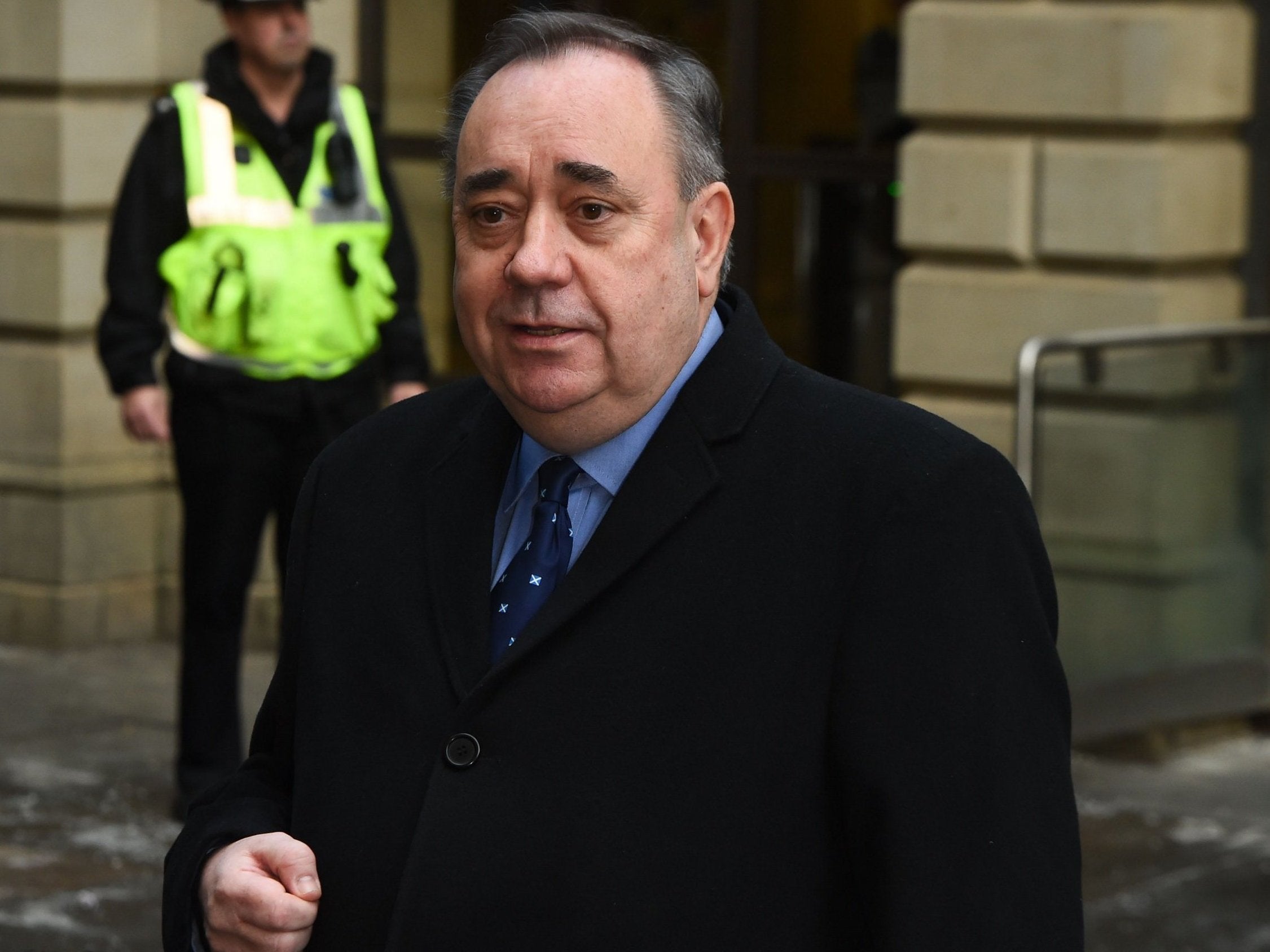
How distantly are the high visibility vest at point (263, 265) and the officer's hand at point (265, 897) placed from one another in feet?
11.4

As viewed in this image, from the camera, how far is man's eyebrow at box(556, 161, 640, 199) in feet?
6.86

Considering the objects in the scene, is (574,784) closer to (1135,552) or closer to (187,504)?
(187,504)

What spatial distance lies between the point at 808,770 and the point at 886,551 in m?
0.20

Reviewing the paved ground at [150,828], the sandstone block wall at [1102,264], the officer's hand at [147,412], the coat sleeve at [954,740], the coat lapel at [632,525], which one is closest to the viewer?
the coat sleeve at [954,740]

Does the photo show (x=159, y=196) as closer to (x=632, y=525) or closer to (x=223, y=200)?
(x=223, y=200)

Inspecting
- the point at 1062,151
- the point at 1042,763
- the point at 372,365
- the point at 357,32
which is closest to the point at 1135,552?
the point at 1062,151

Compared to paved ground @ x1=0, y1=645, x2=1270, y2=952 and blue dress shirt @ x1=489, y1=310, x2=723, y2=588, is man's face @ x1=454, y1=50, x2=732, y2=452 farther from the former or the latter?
paved ground @ x1=0, y1=645, x2=1270, y2=952

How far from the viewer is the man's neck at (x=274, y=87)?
5742 millimetres

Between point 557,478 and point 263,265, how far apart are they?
3.48 m

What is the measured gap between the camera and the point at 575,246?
2.13 metres

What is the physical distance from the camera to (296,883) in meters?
2.18

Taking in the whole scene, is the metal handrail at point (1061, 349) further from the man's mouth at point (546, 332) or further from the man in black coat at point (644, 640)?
the man's mouth at point (546, 332)

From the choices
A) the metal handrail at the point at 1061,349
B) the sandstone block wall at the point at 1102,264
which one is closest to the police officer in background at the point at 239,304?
the metal handrail at the point at 1061,349

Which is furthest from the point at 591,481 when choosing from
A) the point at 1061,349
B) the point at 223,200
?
the point at 1061,349
